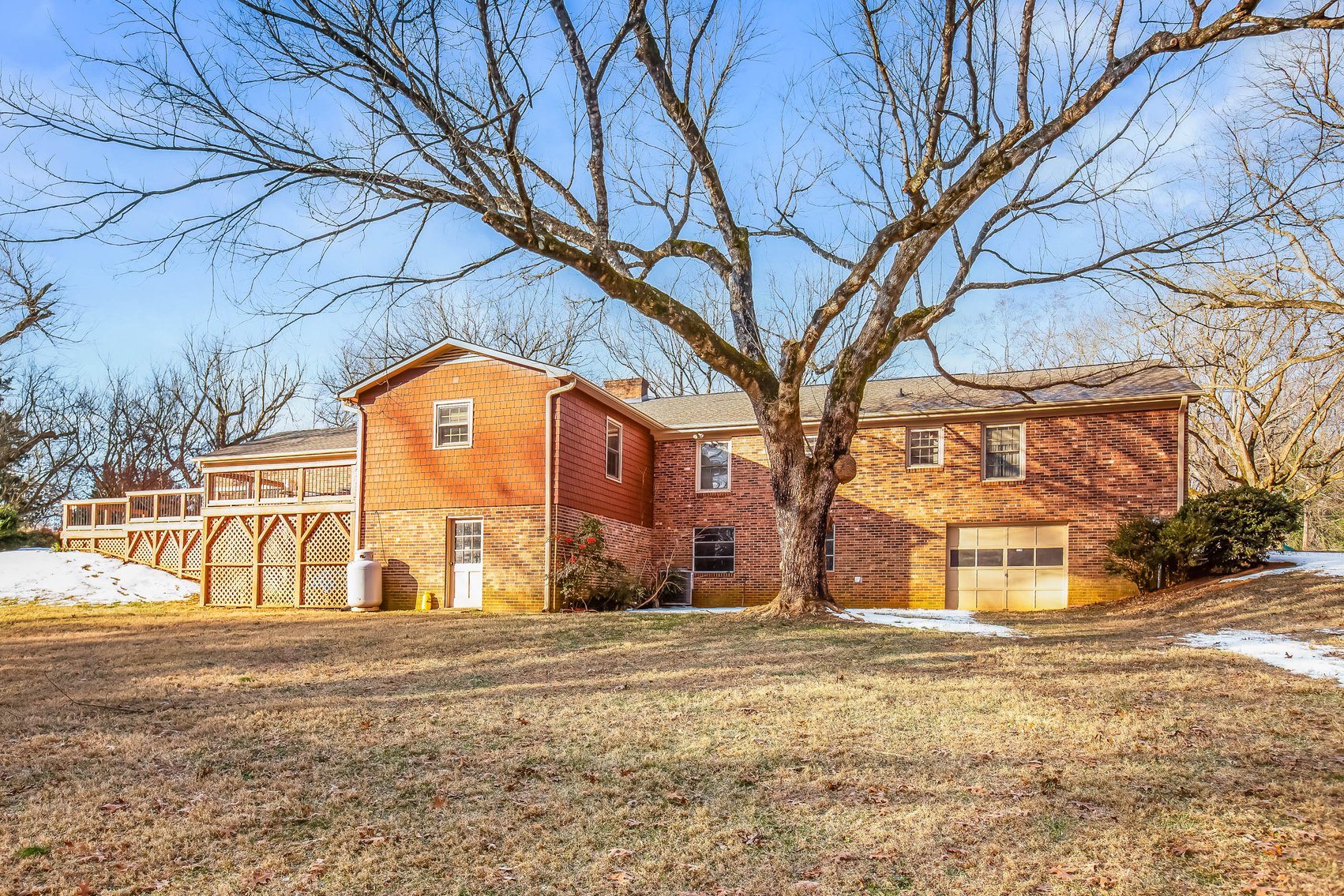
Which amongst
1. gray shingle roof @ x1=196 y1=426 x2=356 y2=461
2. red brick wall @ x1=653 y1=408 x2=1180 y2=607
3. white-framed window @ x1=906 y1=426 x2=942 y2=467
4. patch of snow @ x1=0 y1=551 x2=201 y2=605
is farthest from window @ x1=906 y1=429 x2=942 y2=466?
patch of snow @ x1=0 y1=551 x2=201 y2=605

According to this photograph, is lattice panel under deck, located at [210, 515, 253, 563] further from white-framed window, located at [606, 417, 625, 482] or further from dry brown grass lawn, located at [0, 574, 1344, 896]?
dry brown grass lawn, located at [0, 574, 1344, 896]

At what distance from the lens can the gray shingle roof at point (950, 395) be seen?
687 inches

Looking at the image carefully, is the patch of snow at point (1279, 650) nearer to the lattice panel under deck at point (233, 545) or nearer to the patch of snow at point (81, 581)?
the lattice panel under deck at point (233, 545)

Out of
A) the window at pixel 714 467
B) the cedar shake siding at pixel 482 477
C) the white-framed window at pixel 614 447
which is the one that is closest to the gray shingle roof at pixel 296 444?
the cedar shake siding at pixel 482 477

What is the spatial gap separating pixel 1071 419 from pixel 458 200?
44.3ft

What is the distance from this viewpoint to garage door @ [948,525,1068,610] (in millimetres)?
17797

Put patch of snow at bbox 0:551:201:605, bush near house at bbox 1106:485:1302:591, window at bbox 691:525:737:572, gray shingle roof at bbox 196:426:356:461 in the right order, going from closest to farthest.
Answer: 1. bush near house at bbox 1106:485:1302:591
2. window at bbox 691:525:737:572
3. patch of snow at bbox 0:551:201:605
4. gray shingle roof at bbox 196:426:356:461

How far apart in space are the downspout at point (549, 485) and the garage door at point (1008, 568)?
8589 millimetres

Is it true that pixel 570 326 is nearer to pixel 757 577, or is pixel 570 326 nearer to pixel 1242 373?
pixel 757 577

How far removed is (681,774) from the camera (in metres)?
5.27

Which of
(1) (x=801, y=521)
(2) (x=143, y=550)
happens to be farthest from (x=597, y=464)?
(2) (x=143, y=550)

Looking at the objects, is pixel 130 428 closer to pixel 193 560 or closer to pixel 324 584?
pixel 193 560

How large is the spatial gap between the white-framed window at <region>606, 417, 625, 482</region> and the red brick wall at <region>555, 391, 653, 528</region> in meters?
0.13

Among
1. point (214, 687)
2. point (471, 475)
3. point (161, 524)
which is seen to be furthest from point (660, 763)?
point (161, 524)
